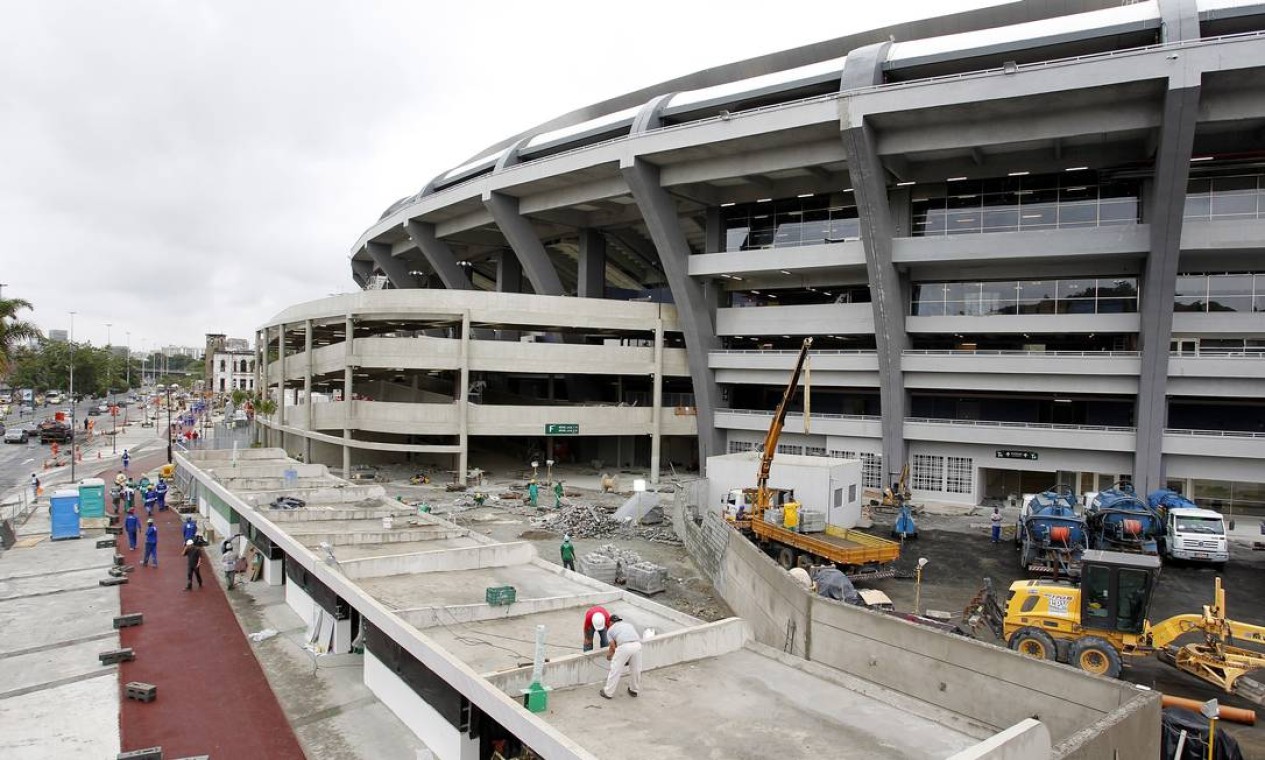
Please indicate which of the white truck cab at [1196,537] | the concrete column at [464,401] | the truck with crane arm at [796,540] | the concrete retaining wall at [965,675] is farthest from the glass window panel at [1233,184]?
the concrete column at [464,401]

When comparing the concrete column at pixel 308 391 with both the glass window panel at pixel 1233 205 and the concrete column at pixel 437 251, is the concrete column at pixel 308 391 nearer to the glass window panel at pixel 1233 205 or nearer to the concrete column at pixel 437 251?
the concrete column at pixel 437 251

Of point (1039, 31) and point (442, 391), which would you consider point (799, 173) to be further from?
point (442, 391)

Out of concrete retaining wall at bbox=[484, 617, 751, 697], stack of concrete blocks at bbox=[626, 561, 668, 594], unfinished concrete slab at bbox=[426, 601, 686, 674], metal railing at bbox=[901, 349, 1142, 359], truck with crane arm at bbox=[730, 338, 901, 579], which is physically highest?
metal railing at bbox=[901, 349, 1142, 359]

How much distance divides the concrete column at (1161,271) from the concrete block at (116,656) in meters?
39.6

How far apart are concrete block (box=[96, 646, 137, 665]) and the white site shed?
853 inches

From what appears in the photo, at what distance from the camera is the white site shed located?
29.2 metres

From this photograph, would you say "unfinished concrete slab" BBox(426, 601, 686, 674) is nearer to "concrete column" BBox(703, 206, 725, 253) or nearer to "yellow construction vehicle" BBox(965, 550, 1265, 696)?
"yellow construction vehicle" BBox(965, 550, 1265, 696)

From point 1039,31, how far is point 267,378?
61520mm

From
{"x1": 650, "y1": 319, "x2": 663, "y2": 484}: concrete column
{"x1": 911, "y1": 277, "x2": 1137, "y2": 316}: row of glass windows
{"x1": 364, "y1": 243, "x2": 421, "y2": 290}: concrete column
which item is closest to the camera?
{"x1": 911, "y1": 277, "x2": 1137, "y2": 316}: row of glass windows

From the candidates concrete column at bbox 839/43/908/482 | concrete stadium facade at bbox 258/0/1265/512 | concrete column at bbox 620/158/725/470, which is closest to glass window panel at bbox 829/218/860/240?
concrete stadium facade at bbox 258/0/1265/512

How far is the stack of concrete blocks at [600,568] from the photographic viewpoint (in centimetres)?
2252

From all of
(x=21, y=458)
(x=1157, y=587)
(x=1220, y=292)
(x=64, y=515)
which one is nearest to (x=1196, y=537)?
(x=1157, y=587)

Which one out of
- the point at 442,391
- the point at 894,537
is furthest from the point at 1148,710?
the point at 442,391

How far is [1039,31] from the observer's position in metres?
33.4
